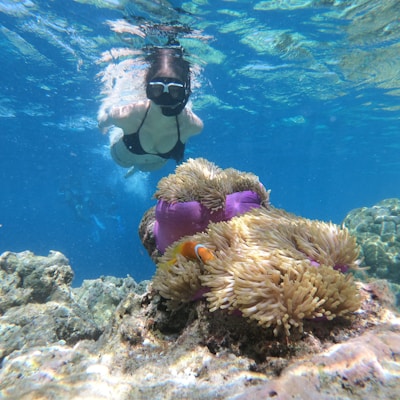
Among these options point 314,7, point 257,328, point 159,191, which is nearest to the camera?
point 257,328

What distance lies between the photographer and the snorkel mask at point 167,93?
6742 mm

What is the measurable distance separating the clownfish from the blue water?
1.44m

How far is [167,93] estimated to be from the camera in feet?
22.1

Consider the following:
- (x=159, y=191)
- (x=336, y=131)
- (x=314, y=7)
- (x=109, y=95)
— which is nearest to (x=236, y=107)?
(x=109, y=95)

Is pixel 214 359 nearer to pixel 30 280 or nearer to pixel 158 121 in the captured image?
pixel 30 280

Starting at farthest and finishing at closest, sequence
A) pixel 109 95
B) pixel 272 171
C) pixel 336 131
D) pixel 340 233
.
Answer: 1. pixel 272 171
2. pixel 336 131
3. pixel 109 95
4. pixel 340 233

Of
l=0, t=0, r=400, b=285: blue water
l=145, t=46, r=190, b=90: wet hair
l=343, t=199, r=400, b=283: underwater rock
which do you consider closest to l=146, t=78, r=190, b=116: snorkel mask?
l=0, t=0, r=400, b=285: blue water

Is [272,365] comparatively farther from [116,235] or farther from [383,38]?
[116,235]

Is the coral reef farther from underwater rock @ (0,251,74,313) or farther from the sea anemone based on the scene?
underwater rock @ (0,251,74,313)

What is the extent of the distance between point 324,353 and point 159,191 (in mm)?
1947

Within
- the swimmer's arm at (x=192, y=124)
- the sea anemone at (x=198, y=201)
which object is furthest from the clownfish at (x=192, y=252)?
the swimmer's arm at (x=192, y=124)

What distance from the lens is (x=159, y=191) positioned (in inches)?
112

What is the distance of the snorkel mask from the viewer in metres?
6.74

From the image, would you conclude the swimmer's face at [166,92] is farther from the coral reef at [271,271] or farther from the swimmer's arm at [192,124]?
Result: the coral reef at [271,271]
